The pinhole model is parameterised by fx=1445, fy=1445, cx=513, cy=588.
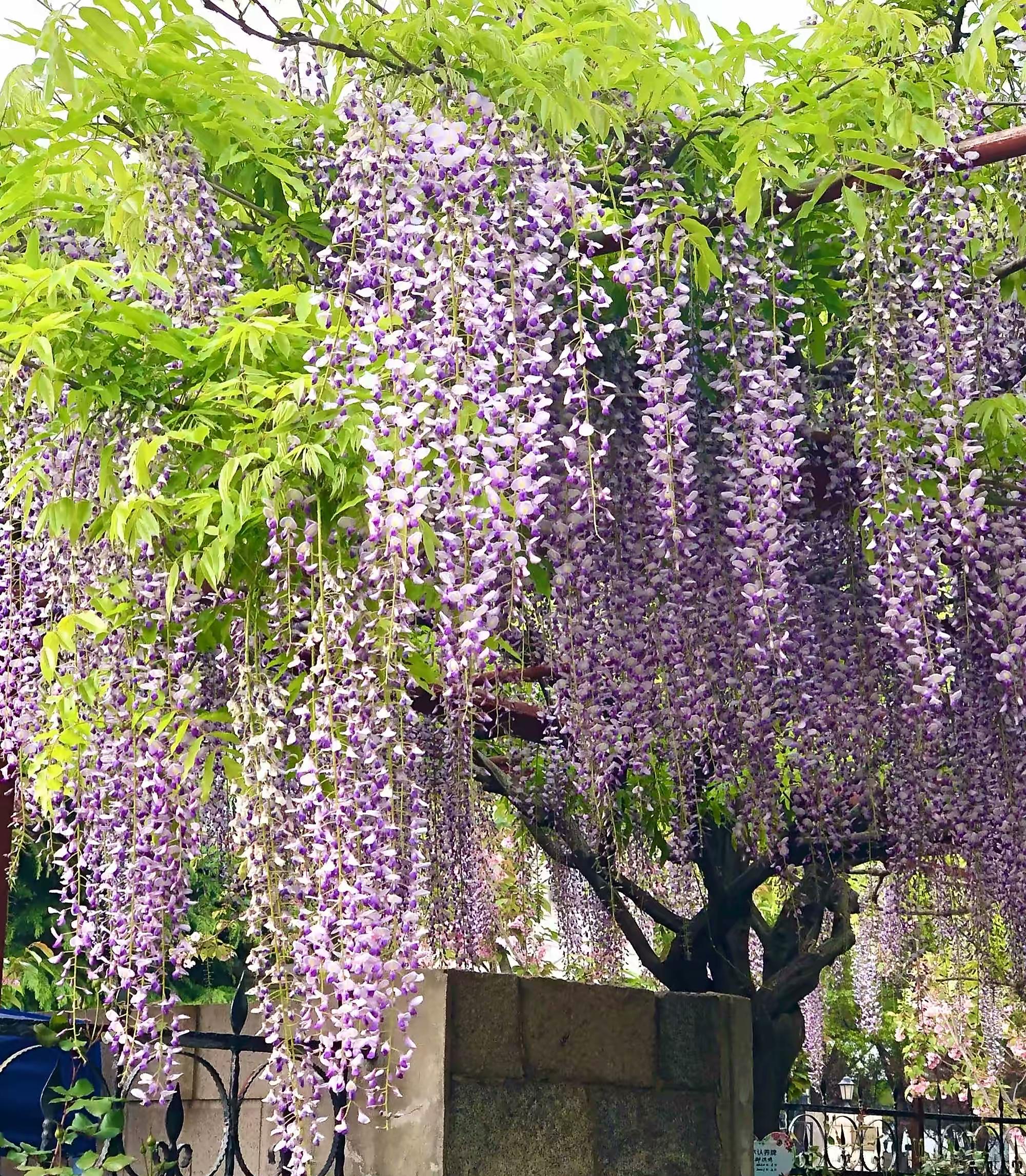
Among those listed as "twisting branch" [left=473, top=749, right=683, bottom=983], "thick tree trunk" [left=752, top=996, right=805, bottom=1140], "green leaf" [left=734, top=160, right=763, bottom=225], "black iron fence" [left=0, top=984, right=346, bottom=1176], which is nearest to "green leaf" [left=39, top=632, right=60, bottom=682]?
"black iron fence" [left=0, top=984, right=346, bottom=1176]

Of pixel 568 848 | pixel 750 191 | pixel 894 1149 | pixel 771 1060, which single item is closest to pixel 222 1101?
pixel 750 191

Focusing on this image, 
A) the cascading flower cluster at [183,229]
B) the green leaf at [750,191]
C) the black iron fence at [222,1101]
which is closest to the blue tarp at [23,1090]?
the black iron fence at [222,1101]

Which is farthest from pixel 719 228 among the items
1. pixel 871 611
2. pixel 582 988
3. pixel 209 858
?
pixel 209 858

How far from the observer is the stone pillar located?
11.5 feet

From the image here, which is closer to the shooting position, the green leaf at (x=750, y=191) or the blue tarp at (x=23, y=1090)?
the green leaf at (x=750, y=191)

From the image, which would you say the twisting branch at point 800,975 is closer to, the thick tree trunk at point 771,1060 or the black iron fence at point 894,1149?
the thick tree trunk at point 771,1060

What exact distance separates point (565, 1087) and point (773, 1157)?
6.20ft

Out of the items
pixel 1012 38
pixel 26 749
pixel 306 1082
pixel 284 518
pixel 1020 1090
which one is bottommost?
pixel 1020 1090

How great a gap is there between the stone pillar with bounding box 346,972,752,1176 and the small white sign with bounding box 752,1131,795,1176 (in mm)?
807

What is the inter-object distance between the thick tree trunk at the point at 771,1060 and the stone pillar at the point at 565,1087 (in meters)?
2.30

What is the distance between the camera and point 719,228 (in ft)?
12.4

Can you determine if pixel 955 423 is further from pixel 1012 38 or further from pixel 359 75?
pixel 359 75

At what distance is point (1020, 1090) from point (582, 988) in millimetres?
16097

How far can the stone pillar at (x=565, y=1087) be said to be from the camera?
3498 millimetres
